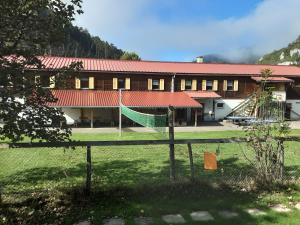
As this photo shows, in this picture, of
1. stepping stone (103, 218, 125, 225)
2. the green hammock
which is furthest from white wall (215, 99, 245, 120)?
stepping stone (103, 218, 125, 225)

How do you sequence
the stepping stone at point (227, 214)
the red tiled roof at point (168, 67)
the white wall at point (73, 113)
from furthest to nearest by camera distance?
the red tiled roof at point (168, 67)
the white wall at point (73, 113)
the stepping stone at point (227, 214)

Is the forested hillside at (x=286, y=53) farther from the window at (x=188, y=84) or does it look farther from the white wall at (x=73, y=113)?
the white wall at (x=73, y=113)

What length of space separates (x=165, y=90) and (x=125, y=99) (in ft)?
18.3

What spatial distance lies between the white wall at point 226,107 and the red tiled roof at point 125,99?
4.84 meters

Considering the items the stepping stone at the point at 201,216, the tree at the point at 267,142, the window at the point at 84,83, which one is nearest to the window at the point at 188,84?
the window at the point at 84,83

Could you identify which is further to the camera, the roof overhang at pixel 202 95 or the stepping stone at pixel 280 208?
the roof overhang at pixel 202 95

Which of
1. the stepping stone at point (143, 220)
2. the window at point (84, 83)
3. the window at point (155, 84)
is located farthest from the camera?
the window at point (155, 84)

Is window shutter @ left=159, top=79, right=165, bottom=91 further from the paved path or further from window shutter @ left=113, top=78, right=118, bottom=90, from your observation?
the paved path

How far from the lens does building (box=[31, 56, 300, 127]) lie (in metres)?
35.9

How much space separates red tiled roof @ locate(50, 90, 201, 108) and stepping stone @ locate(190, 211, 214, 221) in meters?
28.0

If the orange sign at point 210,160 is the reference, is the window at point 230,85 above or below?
above

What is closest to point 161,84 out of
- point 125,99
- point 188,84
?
point 188,84

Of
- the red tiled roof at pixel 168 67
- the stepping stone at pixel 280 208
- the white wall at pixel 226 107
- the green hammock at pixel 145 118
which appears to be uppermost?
the red tiled roof at pixel 168 67

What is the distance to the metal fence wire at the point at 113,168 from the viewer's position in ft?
28.5
